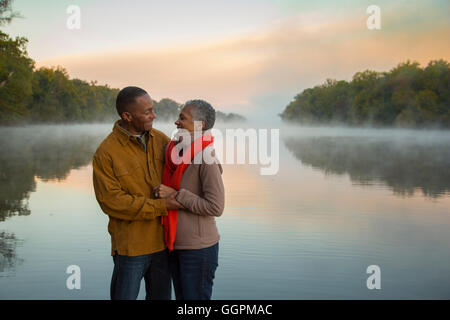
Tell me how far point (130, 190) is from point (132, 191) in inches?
0.6

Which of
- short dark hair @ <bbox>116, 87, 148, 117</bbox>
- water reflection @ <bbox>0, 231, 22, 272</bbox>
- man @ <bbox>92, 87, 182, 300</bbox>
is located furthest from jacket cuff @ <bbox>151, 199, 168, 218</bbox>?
water reflection @ <bbox>0, 231, 22, 272</bbox>

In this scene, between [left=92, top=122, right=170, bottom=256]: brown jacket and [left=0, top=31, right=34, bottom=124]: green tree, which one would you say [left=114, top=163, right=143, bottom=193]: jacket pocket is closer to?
[left=92, top=122, right=170, bottom=256]: brown jacket

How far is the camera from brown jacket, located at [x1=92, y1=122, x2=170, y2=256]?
3.09 m

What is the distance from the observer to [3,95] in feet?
169

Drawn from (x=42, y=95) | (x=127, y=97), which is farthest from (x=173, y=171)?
(x=42, y=95)

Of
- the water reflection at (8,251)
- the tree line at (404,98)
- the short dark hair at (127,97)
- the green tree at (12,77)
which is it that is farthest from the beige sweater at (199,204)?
the tree line at (404,98)

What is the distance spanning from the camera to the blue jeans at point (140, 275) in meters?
3.21

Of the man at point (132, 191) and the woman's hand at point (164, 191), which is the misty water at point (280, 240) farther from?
the woman's hand at point (164, 191)

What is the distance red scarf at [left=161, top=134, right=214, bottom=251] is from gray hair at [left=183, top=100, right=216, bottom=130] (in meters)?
0.10

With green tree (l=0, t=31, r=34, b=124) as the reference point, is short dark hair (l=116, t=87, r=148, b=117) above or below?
below

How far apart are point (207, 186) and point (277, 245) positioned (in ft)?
13.5

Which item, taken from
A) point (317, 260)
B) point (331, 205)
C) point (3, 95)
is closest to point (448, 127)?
point (3, 95)

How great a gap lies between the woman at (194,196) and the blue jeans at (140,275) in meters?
0.17
